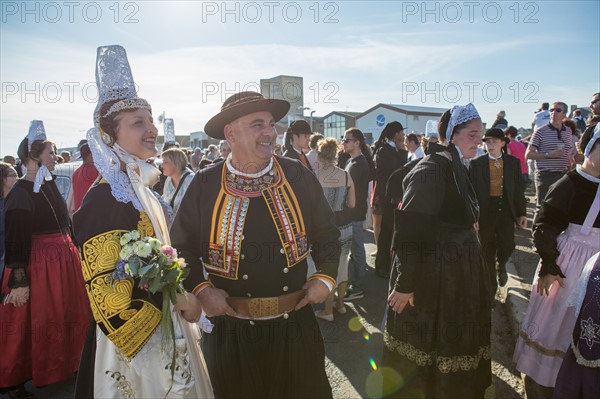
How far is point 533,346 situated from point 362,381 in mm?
1612

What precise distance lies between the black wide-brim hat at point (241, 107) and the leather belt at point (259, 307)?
1.22 m

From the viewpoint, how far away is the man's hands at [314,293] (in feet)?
8.05

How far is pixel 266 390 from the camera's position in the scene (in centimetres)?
244

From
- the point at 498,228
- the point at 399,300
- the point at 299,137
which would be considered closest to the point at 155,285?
the point at 399,300

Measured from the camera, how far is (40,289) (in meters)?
4.05

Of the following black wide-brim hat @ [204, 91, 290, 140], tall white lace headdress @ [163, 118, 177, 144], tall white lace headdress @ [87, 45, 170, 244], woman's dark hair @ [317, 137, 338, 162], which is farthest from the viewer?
tall white lace headdress @ [163, 118, 177, 144]

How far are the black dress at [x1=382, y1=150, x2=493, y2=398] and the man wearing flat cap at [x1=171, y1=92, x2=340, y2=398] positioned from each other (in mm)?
807

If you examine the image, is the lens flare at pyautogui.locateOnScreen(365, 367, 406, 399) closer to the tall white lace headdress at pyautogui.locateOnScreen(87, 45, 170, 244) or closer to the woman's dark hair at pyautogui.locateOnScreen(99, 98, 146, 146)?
the tall white lace headdress at pyautogui.locateOnScreen(87, 45, 170, 244)

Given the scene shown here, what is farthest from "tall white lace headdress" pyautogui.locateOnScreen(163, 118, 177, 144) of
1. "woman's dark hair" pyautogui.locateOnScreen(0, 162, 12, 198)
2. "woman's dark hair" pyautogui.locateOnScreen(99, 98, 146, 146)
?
"woman's dark hair" pyautogui.locateOnScreen(99, 98, 146, 146)

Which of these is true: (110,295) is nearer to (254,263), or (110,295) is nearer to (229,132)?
(254,263)

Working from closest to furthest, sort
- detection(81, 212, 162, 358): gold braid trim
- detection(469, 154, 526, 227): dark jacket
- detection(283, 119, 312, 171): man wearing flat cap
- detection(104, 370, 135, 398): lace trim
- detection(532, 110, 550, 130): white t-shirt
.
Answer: detection(81, 212, 162, 358): gold braid trim < detection(104, 370, 135, 398): lace trim < detection(469, 154, 526, 227): dark jacket < detection(283, 119, 312, 171): man wearing flat cap < detection(532, 110, 550, 130): white t-shirt

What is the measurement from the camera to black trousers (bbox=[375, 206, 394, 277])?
6.78 meters

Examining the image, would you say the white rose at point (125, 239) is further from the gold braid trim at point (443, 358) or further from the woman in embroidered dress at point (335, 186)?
the woman in embroidered dress at point (335, 186)

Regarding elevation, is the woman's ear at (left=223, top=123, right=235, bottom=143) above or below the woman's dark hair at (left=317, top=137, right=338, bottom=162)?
below
